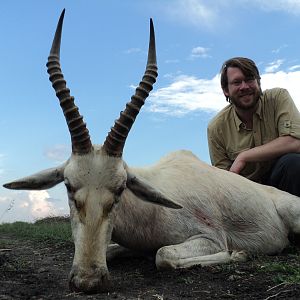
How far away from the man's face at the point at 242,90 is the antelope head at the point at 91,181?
2.74m

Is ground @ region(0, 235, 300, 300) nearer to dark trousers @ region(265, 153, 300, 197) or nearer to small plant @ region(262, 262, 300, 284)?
small plant @ region(262, 262, 300, 284)

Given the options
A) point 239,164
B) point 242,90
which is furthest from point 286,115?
point 239,164

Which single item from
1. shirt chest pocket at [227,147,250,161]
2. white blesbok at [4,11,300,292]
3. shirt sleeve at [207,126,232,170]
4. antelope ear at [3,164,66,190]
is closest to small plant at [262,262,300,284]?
white blesbok at [4,11,300,292]

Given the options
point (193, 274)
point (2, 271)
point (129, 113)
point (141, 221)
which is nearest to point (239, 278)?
point (193, 274)

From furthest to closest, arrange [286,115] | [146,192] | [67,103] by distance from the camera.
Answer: [286,115] < [146,192] < [67,103]

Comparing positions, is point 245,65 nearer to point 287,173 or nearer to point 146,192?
point 287,173

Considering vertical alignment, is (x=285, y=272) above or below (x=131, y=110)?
below

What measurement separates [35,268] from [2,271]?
2.29ft

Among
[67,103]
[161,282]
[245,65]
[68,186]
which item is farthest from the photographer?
[245,65]

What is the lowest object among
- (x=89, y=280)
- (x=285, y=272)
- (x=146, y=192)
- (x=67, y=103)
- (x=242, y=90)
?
(x=285, y=272)

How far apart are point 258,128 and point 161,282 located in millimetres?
3940

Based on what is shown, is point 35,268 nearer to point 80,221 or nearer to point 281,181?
point 80,221

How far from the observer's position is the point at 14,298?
4.21 m

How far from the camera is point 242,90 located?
26.4 feet
